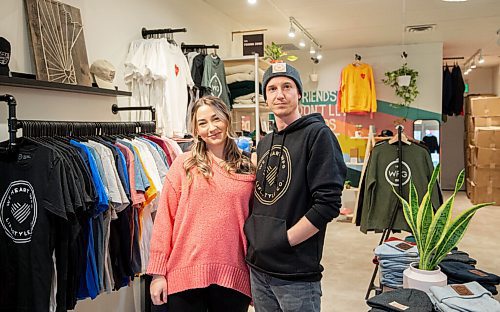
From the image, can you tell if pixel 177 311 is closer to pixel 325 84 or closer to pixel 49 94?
pixel 49 94

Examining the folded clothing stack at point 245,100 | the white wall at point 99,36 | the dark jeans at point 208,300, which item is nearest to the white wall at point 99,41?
the white wall at point 99,36

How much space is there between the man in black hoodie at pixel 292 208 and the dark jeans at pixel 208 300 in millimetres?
86

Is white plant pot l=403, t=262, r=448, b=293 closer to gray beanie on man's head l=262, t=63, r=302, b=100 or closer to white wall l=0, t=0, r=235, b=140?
gray beanie on man's head l=262, t=63, r=302, b=100

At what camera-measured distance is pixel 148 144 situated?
2.72 metres

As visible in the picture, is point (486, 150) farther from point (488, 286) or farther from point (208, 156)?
point (208, 156)

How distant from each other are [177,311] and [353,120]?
662 cm

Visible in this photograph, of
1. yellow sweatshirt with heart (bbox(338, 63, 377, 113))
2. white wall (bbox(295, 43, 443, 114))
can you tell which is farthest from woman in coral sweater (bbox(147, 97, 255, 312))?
white wall (bbox(295, 43, 443, 114))

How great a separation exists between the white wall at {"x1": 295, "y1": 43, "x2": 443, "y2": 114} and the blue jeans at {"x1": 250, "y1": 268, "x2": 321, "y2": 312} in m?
6.61

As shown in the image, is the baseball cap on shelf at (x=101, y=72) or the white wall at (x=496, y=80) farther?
the white wall at (x=496, y=80)

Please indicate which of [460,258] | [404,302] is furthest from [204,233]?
[460,258]

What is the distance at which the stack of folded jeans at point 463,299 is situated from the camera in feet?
5.33

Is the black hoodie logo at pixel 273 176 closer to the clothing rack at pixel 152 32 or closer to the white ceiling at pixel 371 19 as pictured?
the clothing rack at pixel 152 32

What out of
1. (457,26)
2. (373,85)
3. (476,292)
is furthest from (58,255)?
(373,85)

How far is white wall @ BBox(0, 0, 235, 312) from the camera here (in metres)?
2.34
